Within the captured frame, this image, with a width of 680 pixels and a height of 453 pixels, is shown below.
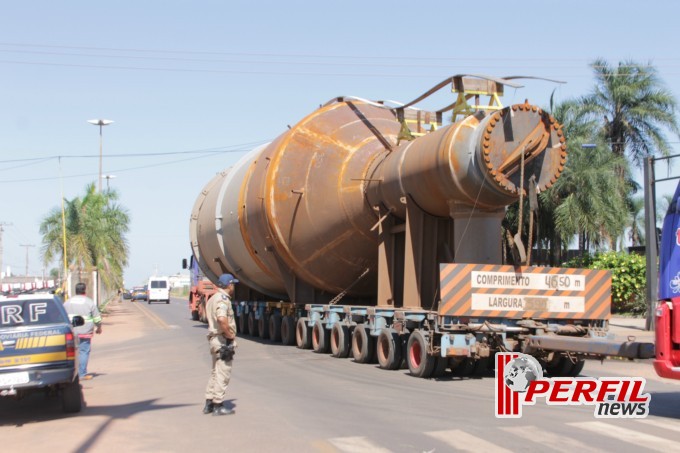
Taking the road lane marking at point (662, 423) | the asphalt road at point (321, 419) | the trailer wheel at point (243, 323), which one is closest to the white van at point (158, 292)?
the trailer wheel at point (243, 323)

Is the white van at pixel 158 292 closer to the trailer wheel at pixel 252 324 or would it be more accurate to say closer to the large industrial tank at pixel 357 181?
the trailer wheel at pixel 252 324

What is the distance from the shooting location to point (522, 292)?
12.7 metres

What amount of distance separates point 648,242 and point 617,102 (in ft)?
54.7

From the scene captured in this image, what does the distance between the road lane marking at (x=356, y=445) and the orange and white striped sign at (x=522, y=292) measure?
4.68 metres

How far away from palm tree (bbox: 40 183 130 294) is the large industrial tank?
16.9m

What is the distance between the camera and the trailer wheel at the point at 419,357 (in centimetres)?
1284

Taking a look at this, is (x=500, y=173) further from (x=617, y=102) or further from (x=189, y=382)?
(x=617, y=102)

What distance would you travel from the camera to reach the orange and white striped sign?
12.3 metres

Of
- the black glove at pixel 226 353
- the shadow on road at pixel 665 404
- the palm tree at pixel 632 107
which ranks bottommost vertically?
the shadow on road at pixel 665 404

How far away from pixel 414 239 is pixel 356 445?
748cm

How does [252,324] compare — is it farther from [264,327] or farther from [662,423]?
[662,423]

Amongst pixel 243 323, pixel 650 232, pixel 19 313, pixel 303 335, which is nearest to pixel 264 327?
pixel 243 323

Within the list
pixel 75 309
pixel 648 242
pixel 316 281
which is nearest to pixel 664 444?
pixel 75 309

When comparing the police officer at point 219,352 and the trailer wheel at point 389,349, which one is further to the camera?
the trailer wheel at point 389,349
